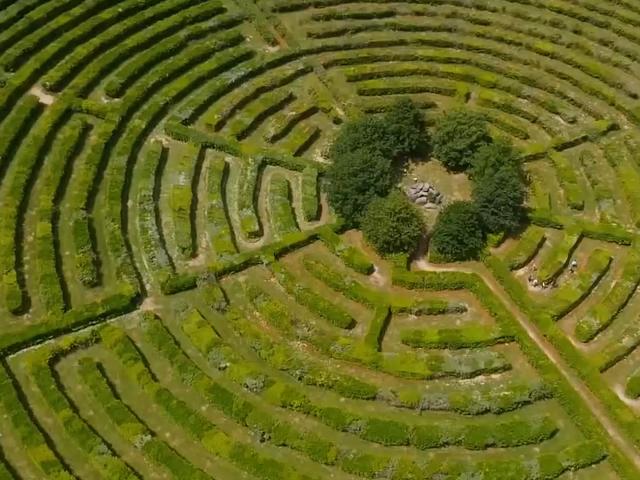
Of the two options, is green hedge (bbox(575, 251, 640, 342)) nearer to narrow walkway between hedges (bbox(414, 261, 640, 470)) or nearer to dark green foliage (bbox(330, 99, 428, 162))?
narrow walkway between hedges (bbox(414, 261, 640, 470))

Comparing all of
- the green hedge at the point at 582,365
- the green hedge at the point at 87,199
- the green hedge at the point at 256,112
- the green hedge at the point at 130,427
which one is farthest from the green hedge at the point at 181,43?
the green hedge at the point at 582,365

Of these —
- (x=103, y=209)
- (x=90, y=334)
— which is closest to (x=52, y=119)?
(x=103, y=209)

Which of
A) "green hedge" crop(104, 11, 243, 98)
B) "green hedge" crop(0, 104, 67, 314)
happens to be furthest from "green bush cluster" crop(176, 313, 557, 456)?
"green hedge" crop(104, 11, 243, 98)

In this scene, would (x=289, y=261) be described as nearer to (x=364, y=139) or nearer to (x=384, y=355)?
(x=384, y=355)

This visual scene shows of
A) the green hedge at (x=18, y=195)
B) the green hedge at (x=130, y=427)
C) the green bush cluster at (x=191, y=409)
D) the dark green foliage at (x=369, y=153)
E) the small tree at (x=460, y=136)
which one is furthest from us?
the small tree at (x=460, y=136)

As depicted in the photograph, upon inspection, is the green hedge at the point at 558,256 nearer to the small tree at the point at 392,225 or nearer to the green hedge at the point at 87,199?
the small tree at the point at 392,225

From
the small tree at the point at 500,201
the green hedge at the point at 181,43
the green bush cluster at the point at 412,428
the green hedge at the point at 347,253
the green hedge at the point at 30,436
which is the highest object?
the green hedge at the point at 181,43
